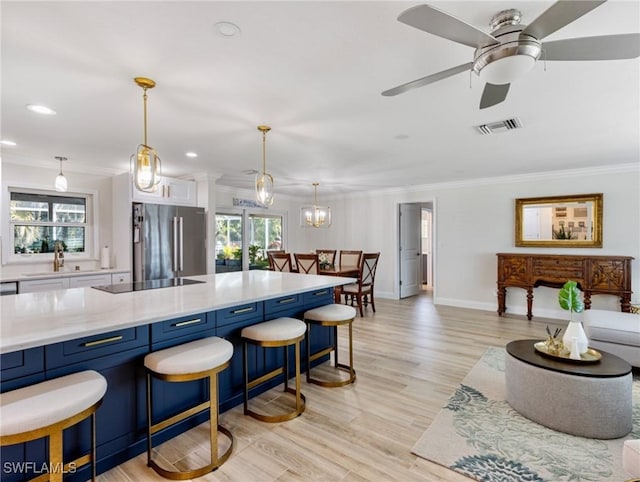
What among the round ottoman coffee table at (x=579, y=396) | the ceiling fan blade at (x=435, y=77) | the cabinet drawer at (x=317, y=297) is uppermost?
the ceiling fan blade at (x=435, y=77)

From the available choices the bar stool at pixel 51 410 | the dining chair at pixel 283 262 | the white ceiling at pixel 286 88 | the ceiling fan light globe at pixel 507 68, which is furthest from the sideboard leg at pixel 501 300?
the bar stool at pixel 51 410

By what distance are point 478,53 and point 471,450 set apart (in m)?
2.27

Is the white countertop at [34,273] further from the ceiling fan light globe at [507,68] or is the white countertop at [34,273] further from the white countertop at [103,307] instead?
the ceiling fan light globe at [507,68]

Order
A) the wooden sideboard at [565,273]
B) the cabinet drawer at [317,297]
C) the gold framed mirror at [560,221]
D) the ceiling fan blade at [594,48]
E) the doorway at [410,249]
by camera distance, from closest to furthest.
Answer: the ceiling fan blade at [594,48], the cabinet drawer at [317,297], the wooden sideboard at [565,273], the gold framed mirror at [560,221], the doorway at [410,249]

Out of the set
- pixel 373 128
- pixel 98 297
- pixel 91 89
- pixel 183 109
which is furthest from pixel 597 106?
pixel 98 297

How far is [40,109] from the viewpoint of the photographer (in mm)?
2691

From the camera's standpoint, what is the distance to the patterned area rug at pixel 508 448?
6.13 ft

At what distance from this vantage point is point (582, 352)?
245 cm

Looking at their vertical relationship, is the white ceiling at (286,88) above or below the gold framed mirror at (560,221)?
above

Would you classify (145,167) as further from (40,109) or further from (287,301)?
(287,301)

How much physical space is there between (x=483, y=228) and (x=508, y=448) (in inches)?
181

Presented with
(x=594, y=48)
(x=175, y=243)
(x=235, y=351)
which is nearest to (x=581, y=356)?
(x=594, y=48)

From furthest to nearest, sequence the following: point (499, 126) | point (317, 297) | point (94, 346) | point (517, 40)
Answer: point (317, 297) < point (499, 126) < point (94, 346) < point (517, 40)

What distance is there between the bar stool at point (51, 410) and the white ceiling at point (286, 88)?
1753 mm
